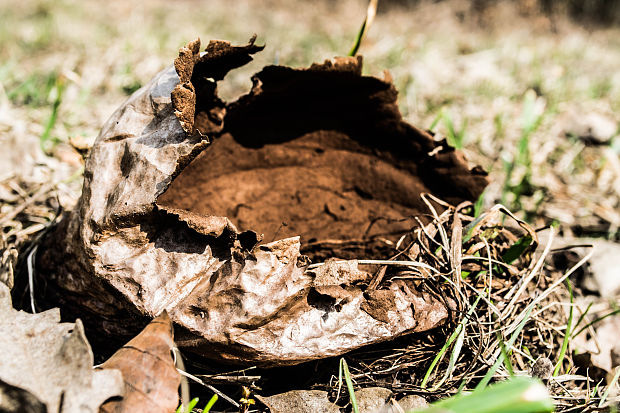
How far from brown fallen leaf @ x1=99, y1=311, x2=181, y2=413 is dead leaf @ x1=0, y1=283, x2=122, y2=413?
0.11ft

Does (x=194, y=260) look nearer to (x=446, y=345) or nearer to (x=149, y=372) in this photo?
(x=149, y=372)

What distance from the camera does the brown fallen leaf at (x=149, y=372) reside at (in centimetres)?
105

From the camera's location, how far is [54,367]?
1.03 metres

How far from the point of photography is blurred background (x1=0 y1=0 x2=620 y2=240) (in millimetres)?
2594

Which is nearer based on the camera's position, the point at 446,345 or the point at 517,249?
the point at 446,345

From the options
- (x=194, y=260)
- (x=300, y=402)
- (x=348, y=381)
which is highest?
(x=194, y=260)

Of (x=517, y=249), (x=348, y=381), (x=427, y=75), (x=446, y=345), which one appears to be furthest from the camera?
(x=427, y=75)

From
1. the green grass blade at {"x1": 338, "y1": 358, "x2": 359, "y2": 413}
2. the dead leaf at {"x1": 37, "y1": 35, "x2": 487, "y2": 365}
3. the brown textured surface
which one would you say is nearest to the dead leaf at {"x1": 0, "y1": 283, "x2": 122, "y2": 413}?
the dead leaf at {"x1": 37, "y1": 35, "x2": 487, "y2": 365}

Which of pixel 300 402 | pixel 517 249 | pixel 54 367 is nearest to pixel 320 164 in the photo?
pixel 517 249

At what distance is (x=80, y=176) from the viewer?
232 centimetres

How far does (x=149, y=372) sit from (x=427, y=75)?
3.62m

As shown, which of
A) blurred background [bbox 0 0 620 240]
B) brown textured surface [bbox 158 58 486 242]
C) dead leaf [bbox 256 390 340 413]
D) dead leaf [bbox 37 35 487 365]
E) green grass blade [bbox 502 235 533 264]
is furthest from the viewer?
blurred background [bbox 0 0 620 240]

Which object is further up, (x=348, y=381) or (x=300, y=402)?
(x=348, y=381)

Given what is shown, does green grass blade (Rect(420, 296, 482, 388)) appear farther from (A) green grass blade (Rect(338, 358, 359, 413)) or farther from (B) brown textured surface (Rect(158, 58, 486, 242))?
(B) brown textured surface (Rect(158, 58, 486, 242))
